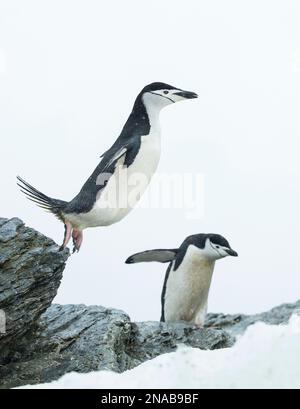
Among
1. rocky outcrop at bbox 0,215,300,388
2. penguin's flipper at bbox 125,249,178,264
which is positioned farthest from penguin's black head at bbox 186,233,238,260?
rocky outcrop at bbox 0,215,300,388

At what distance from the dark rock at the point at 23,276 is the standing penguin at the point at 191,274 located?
1.83 metres

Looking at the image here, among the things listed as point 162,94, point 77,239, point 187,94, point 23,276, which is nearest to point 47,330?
point 23,276

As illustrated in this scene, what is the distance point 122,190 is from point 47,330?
5.20ft

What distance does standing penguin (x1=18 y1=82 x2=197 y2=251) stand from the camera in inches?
273

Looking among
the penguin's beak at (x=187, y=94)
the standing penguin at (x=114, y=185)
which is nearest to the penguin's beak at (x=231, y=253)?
the standing penguin at (x=114, y=185)

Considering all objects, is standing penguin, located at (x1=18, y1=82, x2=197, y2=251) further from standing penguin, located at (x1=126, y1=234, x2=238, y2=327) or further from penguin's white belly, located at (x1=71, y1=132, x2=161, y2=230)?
standing penguin, located at (x1=126, y1=234, x2=238, y2=327)

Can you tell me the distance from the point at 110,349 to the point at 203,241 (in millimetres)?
1818

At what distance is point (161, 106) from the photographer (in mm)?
7594

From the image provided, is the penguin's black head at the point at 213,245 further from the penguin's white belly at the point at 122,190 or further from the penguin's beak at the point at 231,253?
the penguin's white belly at the point at 122,190

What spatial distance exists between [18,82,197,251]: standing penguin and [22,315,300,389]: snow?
1618 millimetres

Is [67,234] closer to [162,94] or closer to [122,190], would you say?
[122,190]

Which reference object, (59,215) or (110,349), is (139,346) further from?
(59,215)

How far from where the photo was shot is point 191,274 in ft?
28.4

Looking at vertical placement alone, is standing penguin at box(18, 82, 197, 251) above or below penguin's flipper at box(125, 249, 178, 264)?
above
